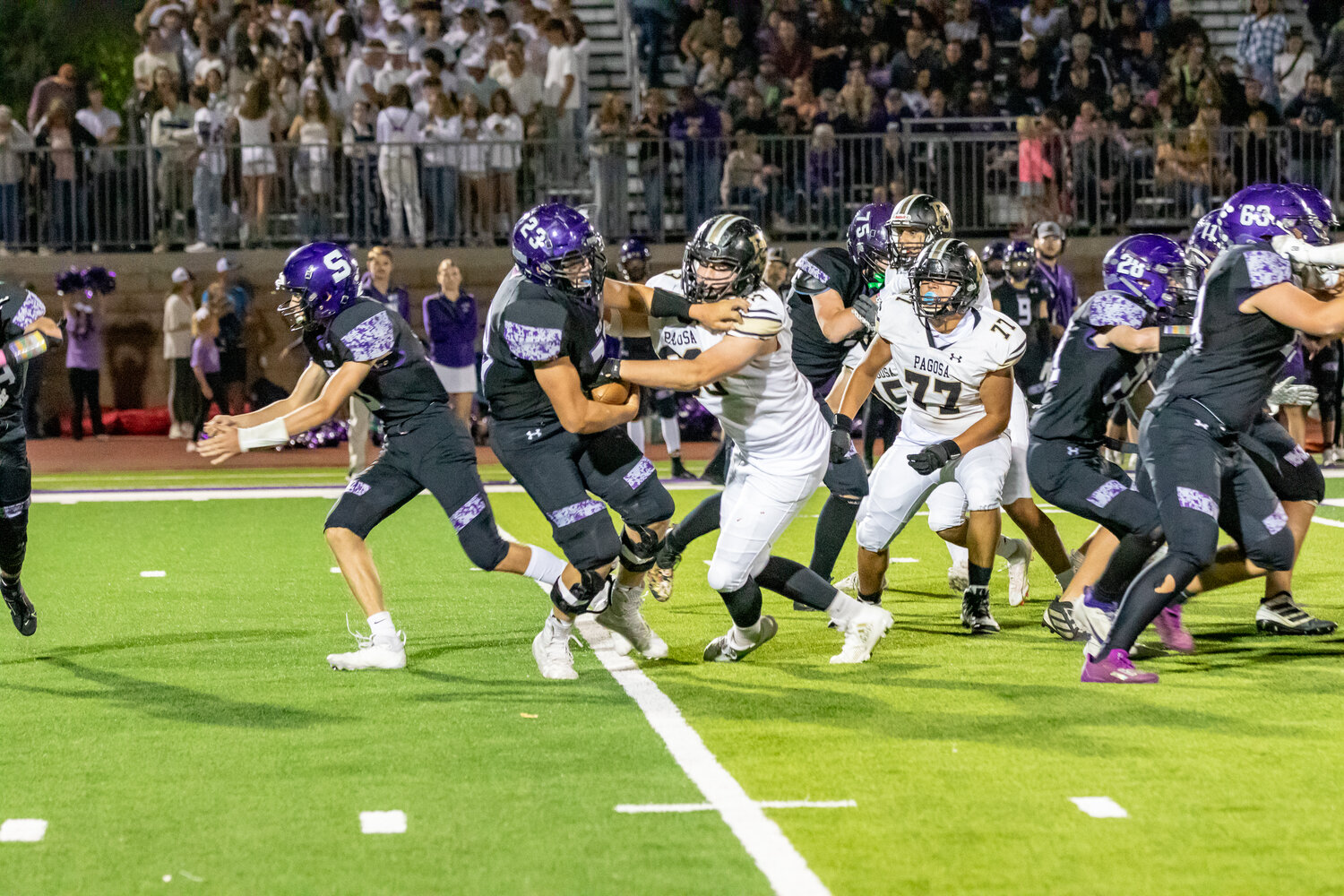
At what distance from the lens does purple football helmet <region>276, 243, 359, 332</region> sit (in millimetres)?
6309

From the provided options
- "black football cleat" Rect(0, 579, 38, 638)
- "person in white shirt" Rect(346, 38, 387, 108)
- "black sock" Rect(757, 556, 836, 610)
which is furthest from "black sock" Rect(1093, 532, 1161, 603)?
"person in white shirt" Rect(346, 38, 387, 108)

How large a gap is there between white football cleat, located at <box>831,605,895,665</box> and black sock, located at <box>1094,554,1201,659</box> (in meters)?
0.98

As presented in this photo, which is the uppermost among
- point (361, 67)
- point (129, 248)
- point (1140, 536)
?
point (361, 67)

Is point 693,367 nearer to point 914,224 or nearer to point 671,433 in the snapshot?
point 914,224

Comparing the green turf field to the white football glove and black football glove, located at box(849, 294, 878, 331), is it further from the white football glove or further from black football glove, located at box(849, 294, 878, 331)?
black football glove, located at box(849, 294, 878, 331)

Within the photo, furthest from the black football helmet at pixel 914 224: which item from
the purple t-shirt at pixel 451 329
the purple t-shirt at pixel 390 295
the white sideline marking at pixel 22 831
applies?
the purple t-shirt at pixel 451 329

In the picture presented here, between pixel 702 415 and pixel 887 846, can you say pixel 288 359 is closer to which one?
pixel 702 415

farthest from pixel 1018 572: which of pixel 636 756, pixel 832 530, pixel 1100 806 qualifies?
pixel 1100 806

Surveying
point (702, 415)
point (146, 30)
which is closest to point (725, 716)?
point (702, 415)

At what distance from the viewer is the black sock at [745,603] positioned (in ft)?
20.9

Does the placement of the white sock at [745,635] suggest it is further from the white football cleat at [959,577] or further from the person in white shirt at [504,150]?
the person in white shirt at [504,150]

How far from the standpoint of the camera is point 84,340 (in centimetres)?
1794

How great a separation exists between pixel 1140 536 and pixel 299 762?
344 centimetres

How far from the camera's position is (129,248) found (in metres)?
19.3
